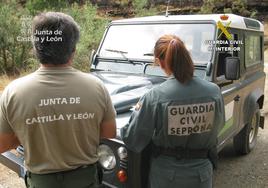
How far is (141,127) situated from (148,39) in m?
2.12

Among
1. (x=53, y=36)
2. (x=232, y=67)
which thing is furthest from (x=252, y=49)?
(x=53, y=36)

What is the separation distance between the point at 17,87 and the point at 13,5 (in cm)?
1318

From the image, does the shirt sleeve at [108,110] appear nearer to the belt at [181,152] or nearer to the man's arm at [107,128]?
the man's arm at [107,128]

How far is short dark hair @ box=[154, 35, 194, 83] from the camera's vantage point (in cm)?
226

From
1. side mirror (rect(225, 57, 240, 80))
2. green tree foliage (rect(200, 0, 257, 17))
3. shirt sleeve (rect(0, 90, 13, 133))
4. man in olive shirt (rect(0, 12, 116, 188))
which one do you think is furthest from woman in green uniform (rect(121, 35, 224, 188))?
green tree foliage (rect(200, 0, 257, 17))

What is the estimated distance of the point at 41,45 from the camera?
1.94 metres

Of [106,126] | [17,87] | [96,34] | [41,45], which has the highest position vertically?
[41,45]

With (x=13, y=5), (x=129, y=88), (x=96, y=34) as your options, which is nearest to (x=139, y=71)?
(x=129, y=88)

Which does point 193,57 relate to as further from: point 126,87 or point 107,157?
point 107,157

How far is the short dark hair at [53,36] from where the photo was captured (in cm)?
193

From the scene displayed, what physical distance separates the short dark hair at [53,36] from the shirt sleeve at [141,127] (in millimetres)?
607

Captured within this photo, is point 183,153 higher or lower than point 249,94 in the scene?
higher

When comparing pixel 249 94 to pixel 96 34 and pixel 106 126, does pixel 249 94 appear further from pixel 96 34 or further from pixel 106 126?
pixel 96 34

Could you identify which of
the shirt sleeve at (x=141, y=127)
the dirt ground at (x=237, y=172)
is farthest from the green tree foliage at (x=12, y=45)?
the shirt sleeve at (x=141, y=127)
